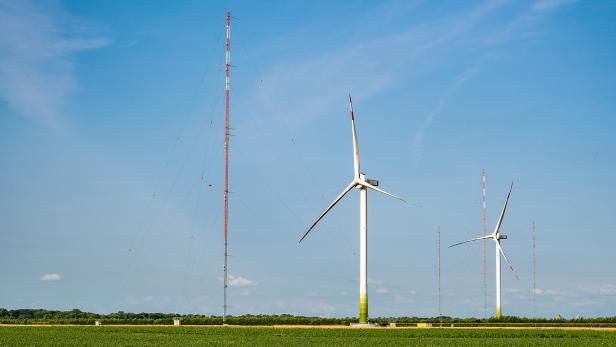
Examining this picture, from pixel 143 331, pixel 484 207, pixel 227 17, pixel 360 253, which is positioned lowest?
pixel 143 331

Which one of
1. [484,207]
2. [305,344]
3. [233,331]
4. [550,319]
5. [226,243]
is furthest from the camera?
[484,207]

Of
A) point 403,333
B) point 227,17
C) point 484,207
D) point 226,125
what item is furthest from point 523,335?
point 484,207

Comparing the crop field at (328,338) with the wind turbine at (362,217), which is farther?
the wind turbine at (362,217)

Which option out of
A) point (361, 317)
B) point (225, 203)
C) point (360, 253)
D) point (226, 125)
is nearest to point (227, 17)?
point (226, 125)

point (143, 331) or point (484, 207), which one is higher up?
point (484, 207)

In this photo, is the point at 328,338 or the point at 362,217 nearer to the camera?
the point at 328,338

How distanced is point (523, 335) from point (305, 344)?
Result: 26652mm

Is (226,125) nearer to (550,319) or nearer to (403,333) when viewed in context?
(403,333)

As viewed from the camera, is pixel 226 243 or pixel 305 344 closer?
pixel 305 344

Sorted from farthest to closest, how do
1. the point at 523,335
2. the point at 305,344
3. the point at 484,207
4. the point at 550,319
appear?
1. the point at 484,207
2. the point at 550,319
3. the point at 523,335
4. the point at 305,344

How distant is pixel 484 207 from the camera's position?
423 ft

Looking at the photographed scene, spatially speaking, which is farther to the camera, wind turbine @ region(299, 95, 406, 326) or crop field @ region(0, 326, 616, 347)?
wind turbine @ region(299, 95, 406, 326)

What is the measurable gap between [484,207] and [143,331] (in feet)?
212

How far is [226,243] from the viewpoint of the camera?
89.4 m
